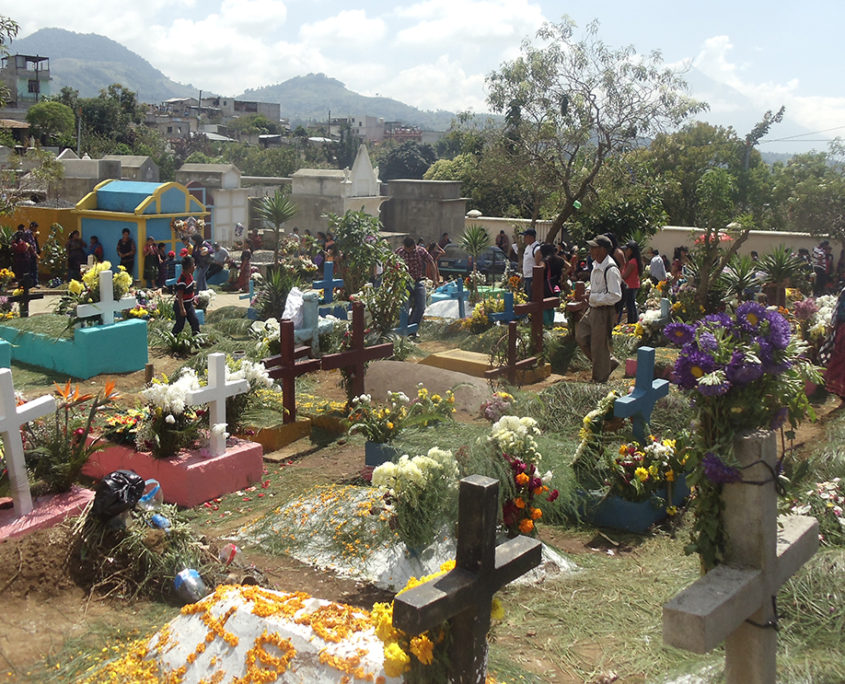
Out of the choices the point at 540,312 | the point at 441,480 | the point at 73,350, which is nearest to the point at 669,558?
the point at 441,480

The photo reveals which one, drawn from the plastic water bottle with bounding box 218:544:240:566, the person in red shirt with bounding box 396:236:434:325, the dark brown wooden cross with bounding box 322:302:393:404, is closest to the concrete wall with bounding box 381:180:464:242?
the person in red shirt with bounding box 396:236:434:325

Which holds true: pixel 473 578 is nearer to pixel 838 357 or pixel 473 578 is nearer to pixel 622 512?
pixel 622 512

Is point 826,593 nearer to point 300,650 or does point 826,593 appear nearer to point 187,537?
point 300,650

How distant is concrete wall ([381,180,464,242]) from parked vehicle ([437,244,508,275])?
249 cm

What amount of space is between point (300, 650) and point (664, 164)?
101ft

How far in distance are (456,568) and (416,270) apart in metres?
11.4

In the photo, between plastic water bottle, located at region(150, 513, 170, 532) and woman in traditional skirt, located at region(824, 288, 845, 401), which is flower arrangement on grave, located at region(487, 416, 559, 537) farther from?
woman in traditional skirt, located at region(824, 288, 845, 401)

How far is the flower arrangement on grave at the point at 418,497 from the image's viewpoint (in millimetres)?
5016

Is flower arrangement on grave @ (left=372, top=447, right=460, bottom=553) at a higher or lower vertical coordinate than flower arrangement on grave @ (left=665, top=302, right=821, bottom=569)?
lower

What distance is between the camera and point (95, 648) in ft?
14.3

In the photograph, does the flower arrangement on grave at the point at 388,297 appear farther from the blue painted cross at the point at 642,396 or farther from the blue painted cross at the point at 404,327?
the blue painted cross at the point at 642,396

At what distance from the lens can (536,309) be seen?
10758 mm

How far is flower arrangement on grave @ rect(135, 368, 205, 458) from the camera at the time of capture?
658 cm

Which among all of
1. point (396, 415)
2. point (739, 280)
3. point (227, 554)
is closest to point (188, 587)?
point (227, 554)
